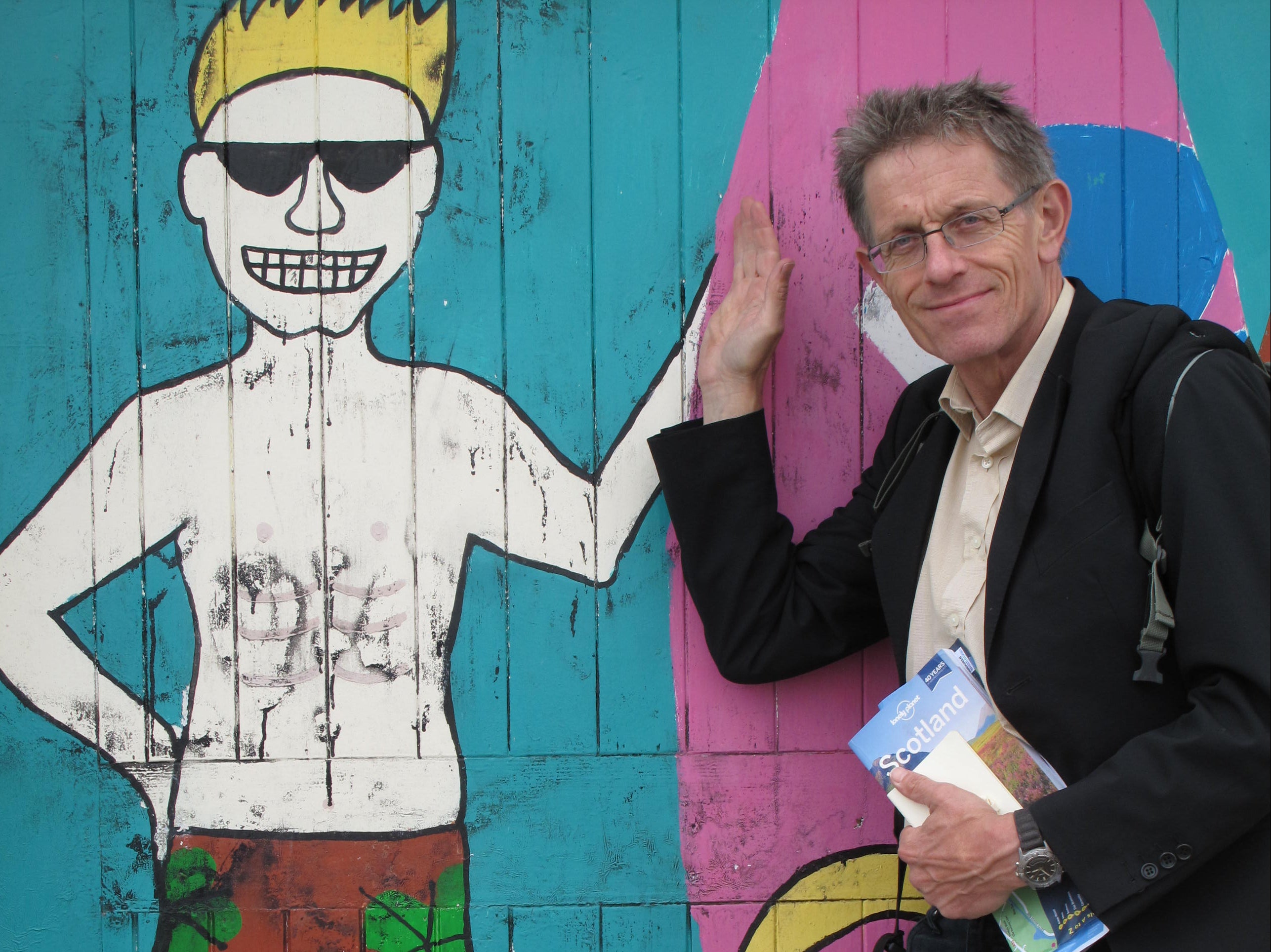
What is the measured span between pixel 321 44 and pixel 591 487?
1021 millimetres

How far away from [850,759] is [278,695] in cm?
116

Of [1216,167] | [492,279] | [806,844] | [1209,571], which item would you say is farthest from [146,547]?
[1216,167]

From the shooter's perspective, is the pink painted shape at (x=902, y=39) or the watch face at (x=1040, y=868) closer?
the watch face at (x=1040, y=868)

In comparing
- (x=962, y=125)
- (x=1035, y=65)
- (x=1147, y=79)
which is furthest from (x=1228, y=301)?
(x=962, y=125)

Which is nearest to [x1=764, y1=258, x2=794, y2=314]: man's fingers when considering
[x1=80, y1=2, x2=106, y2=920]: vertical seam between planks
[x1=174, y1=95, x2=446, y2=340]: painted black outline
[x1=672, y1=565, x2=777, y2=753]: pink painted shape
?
[x1=672, y1=565, x2=777, y2=753]: pink painted shape

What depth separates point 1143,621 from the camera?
1.21m

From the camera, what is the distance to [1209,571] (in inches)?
44.1

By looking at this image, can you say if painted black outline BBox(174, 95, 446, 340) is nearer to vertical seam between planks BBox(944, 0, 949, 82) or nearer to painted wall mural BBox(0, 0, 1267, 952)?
painted wall mural BBox(0, 0, 1267, 952)

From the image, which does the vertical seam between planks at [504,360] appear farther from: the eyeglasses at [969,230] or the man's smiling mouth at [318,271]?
the eyeglasses at [969,230]

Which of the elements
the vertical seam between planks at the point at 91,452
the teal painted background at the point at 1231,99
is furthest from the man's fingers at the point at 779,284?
the vertical seam between planks at the point at 91,452

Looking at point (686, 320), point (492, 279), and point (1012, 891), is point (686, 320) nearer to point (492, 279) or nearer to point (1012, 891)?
point (492, 279)

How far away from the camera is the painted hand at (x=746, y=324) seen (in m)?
1.68

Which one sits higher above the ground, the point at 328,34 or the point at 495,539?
the point at 328,34

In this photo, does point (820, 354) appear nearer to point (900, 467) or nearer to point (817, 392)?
point (817, 392)
